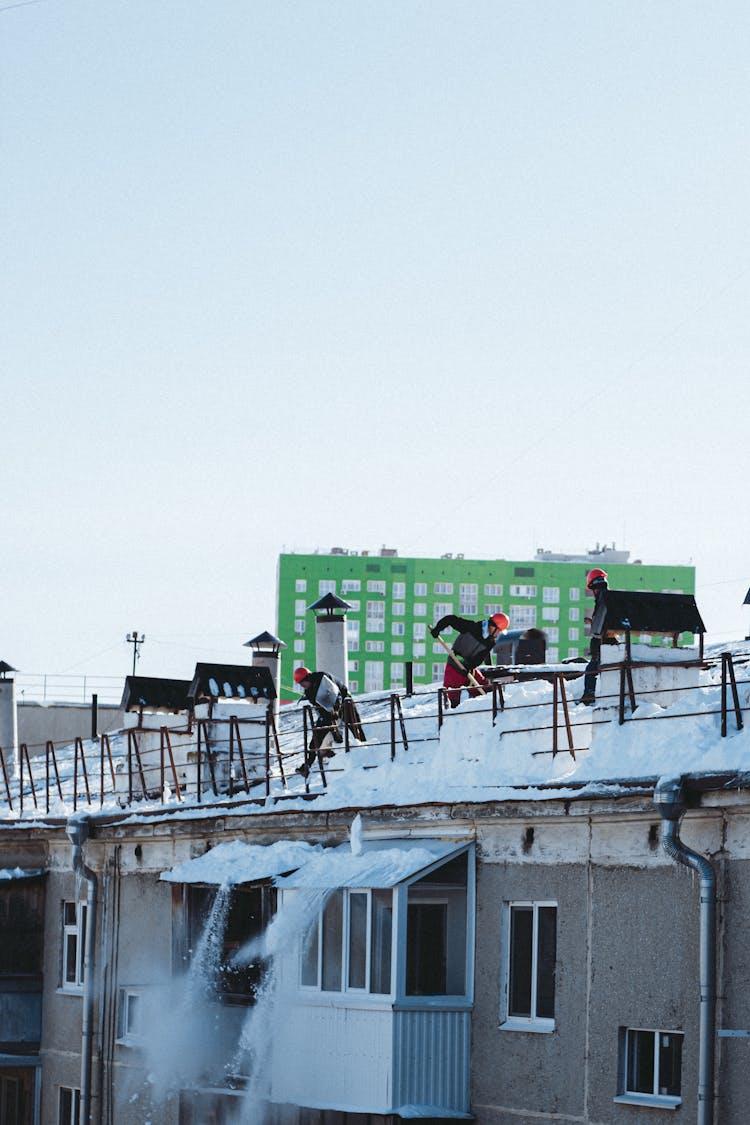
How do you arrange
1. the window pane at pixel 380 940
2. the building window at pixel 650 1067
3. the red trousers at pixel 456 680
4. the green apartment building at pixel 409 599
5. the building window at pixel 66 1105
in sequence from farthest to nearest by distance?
the green apartment building at pixel 409 599 → the building window at pixel 66 1105 → the red trousers at pixel 456 680 → the window pane at pixel 380 940 → the building window at pixel 650 1067

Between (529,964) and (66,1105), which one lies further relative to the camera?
(66,1105)

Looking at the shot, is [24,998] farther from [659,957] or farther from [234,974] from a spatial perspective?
[659,957]

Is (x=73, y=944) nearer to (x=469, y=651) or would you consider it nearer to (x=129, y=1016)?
(x=129, y=1016)

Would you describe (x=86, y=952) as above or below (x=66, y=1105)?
above

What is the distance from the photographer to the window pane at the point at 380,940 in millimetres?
17344

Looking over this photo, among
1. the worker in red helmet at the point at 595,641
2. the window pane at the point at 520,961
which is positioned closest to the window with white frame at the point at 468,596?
the worker in red helmet at the point at 595,641

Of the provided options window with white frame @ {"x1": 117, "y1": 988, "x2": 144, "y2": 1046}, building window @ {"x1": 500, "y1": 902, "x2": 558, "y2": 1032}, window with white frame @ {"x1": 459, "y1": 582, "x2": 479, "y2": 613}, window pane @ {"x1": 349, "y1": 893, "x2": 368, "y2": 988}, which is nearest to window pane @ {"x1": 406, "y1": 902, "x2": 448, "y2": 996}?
window pane @ {"x1": 349, "y1": 893, "x2": 368, "y2": 988}

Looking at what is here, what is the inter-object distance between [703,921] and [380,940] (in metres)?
4.09

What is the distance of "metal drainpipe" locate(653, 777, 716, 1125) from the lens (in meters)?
14.1

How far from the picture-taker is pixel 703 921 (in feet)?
47.0

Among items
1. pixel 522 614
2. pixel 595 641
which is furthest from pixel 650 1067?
pixel 522 614

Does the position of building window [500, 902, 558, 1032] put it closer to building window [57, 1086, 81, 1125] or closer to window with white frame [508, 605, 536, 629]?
building window [57, 1086, 81, 1125]

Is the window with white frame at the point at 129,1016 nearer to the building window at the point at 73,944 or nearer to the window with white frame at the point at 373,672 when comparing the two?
the building window at the point at 73,944

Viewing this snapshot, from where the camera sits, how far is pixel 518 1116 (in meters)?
16.4
